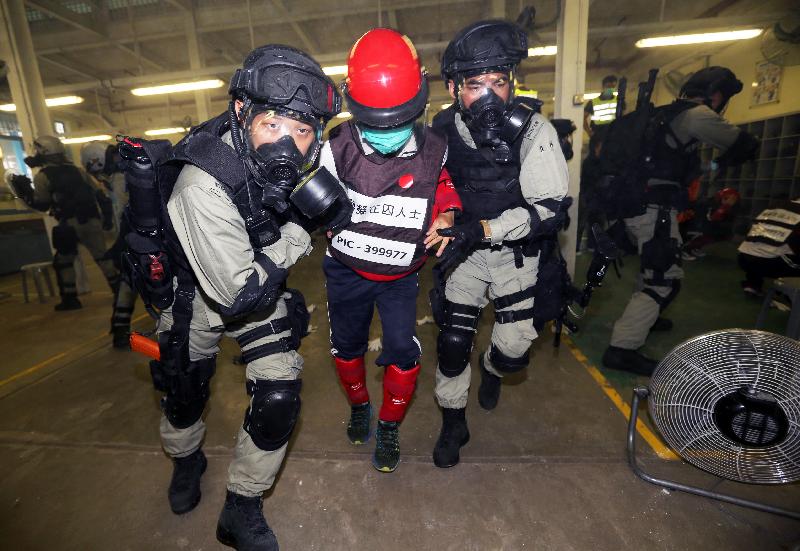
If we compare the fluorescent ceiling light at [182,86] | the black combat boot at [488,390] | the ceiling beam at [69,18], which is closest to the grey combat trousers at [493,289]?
the black combat boot at [488,390]

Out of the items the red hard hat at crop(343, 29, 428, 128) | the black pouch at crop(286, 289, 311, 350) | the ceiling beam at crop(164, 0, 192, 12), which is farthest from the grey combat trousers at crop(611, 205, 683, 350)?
the ceiling beam at crop(164, 0, 192, 12)

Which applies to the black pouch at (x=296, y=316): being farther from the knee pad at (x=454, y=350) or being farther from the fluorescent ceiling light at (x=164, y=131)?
the fluorescent ceiling light at (x=164, y=131)

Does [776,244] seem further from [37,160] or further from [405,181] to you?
[37,160]

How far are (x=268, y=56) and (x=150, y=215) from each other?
808 mm

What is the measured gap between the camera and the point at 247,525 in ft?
5.25

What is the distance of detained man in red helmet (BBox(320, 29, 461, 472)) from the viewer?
5.24 feet

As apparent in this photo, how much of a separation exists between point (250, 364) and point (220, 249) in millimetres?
600

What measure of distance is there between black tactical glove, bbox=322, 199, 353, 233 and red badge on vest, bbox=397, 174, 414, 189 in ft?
0.85

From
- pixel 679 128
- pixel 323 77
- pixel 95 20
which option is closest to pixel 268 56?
pixel 323 77

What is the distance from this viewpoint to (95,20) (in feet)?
29.5

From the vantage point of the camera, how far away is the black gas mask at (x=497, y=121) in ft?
6.21

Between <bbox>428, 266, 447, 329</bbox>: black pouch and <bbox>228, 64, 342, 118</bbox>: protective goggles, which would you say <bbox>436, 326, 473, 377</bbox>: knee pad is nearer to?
<bbox>428, 266, 447, 329</bbox>: black pouch

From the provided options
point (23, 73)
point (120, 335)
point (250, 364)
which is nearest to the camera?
point (250, 364)

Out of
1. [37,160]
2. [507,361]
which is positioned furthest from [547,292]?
[37,160]
